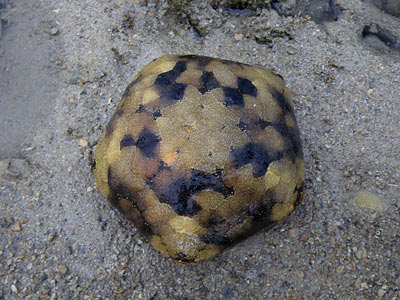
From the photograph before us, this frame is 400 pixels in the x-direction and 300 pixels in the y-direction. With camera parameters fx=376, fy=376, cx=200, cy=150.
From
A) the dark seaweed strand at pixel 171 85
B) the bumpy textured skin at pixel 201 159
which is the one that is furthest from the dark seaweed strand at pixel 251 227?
the dark seaweed strand at pixel 171 85

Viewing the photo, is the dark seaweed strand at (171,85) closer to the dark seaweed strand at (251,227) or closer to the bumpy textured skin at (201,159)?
the bumpy textured skin at (201,159)

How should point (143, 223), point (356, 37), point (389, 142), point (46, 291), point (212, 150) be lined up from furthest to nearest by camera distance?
point (356, 37), point (389, 142), point (46, 291), point (143, 223), point (212, 150)

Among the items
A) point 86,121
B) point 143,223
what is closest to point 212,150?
point 143,223

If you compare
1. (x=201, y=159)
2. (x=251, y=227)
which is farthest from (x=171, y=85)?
(x=251, y=227)

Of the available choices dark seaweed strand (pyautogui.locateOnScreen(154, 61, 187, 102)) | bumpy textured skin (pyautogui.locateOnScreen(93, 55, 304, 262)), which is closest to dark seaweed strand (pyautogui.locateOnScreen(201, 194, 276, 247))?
bumpy textured skin (pyautogui.locateOnScreen(93, 55, 304, 262))

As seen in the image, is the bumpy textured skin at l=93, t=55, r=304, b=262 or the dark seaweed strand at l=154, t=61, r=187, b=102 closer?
the bumpy textured skin at l=93, t=55, r=304, b=262

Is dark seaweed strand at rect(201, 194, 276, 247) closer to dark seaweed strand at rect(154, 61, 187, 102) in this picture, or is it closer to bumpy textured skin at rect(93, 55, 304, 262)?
bumpy textured skin at rect(93, 55, 304, 262)

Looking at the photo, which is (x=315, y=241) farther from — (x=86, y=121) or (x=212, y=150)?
(x=86, y=121)

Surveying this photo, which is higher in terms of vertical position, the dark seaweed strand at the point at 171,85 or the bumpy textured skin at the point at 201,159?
the dark seaweed strand at the point at 171,85

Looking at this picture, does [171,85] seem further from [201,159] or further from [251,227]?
[251,227]
